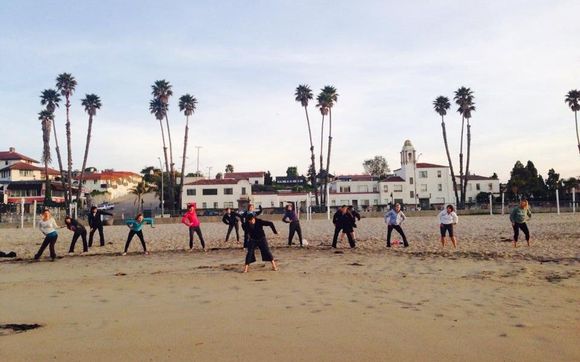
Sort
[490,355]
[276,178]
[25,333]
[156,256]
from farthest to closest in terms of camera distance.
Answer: [276,178] < [156,256] < [25,333] < [490,355]

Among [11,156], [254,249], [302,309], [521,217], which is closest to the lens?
[302,309]

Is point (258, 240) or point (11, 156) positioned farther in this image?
point (11, 156)

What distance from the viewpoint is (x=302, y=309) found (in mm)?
6926

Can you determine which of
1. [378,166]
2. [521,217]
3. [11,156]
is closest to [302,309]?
[521,217]

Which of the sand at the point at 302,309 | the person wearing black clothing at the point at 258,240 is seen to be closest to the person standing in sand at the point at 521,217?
the sand at the point at 302,309

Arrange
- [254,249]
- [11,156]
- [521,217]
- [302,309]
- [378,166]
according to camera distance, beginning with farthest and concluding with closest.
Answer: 1. [378,166]
2. [11,156]
3. [521,217]
4. [254,249]
5. [302,309]

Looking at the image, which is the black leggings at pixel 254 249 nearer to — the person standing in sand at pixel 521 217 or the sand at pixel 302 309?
the sand at pixel 302 309

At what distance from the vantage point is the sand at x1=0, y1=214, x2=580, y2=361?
5145 mm

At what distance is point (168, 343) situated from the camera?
17.7ft

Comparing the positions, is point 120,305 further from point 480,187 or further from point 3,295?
point 480,187

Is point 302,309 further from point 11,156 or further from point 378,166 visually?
point 378,166

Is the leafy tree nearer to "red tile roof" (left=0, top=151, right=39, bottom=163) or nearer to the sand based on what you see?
"red tile roof" (left=0, top=151, right=39, bottom=163)

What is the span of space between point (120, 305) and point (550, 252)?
37.8 ft

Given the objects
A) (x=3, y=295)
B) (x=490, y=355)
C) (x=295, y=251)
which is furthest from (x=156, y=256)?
(x=490, y=355)
